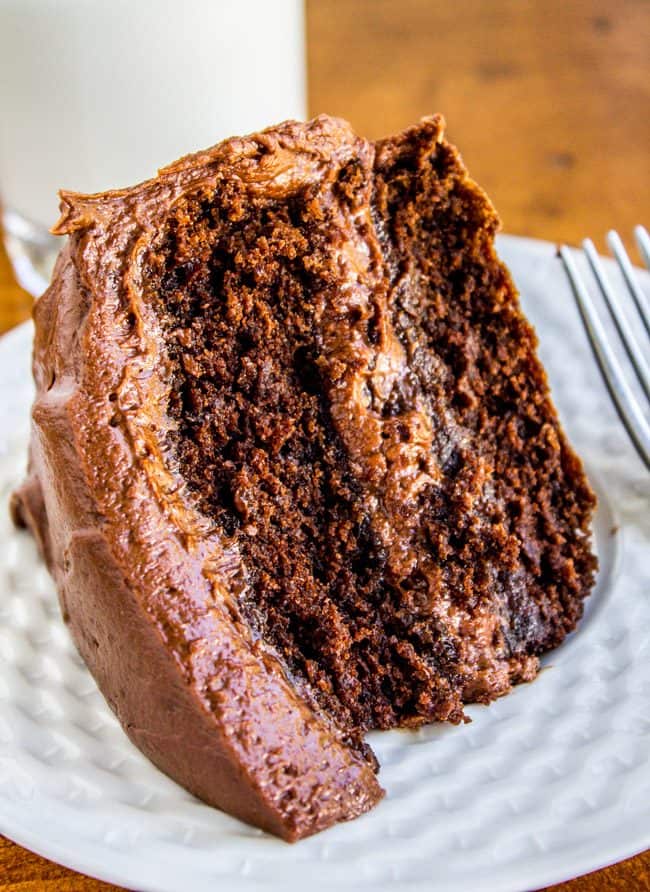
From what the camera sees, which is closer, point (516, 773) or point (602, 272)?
point (516, 773)

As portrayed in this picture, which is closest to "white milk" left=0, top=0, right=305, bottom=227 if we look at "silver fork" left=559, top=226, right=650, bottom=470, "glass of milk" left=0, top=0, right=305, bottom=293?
"glass of milk" left=0, top=0, right=305, bottom=293

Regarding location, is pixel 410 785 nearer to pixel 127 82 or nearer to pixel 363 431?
pixel 363 431

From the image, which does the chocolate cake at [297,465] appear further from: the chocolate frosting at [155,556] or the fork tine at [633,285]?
the fork tine at [633,285]

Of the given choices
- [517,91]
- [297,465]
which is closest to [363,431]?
[297,465]

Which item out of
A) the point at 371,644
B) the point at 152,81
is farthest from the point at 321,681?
the point at 152,81

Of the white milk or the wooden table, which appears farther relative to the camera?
the wooden table

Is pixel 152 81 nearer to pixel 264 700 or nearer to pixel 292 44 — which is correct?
pixel 292 44

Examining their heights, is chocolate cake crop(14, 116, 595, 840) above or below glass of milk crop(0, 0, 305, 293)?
below

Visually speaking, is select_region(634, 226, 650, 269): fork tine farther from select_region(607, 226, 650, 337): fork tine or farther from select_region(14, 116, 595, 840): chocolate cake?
select_region(14, 116, 595, 840): chocolate cake
